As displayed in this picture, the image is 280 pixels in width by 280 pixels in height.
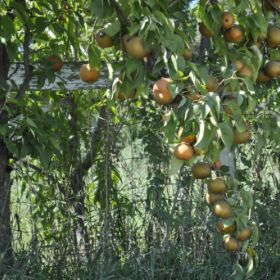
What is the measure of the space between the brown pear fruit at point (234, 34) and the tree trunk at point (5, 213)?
4.55ft

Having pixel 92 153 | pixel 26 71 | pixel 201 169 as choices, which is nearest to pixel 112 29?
pixel 201 169

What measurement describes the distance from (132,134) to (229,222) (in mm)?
1825

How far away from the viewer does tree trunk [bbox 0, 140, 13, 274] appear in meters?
2.94

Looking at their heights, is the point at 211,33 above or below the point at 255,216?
above

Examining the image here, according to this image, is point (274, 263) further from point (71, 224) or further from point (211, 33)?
point (211, 33)

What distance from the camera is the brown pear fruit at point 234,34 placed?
1.97 metres

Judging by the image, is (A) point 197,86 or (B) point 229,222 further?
(B) point 229,222

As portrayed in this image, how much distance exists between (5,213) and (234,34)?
5.32ft

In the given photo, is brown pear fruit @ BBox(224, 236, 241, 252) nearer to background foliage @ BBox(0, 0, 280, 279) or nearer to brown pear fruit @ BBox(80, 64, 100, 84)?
background foliage @ BBox(0, 0, 280, 279)

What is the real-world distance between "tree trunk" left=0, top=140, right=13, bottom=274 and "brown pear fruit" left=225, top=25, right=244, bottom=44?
1.39m

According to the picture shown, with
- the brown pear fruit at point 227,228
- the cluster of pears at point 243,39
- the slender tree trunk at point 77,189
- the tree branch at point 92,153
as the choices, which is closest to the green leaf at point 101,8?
the cluster of pears at point 243,39

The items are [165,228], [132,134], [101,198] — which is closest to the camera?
[165,228]

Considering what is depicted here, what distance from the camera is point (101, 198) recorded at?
347 centimetres

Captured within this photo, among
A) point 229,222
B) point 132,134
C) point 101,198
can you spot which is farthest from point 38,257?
point 229,222
